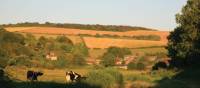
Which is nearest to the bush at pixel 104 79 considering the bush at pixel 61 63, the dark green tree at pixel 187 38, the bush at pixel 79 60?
the dark green tree at pixel 187 38

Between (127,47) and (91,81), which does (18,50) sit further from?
(91,81)

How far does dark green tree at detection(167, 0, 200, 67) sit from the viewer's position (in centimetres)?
5153

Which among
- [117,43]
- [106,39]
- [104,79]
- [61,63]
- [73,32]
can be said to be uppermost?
[73,32]

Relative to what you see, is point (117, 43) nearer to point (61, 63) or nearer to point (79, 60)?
point (79, 60)

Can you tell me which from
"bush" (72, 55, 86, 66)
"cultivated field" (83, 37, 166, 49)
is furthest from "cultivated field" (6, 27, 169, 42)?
"bush" (72, 55, 86, 66)

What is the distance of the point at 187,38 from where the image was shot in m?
53.4

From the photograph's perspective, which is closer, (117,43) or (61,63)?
(61,63)

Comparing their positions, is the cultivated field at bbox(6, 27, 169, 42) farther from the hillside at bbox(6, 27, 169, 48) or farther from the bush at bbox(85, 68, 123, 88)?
the bush at bbox(85, 68, 123, 88)

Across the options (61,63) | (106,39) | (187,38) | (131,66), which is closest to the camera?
(187,38)

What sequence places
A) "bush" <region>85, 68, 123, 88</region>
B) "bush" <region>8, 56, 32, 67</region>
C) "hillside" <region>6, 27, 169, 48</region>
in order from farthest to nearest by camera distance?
"hillside" <region>6, 27, 169, 48</region>, "bush" <region>8, 56, 32, 67</region>, "bush" <region>85, 68, 123, 88</region>

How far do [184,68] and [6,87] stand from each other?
31.3m

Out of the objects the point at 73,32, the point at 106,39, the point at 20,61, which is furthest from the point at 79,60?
the point at 73,32

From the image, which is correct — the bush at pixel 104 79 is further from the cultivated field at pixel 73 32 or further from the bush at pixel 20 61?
the cultivated field at pixel 73 32

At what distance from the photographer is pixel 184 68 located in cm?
5431
